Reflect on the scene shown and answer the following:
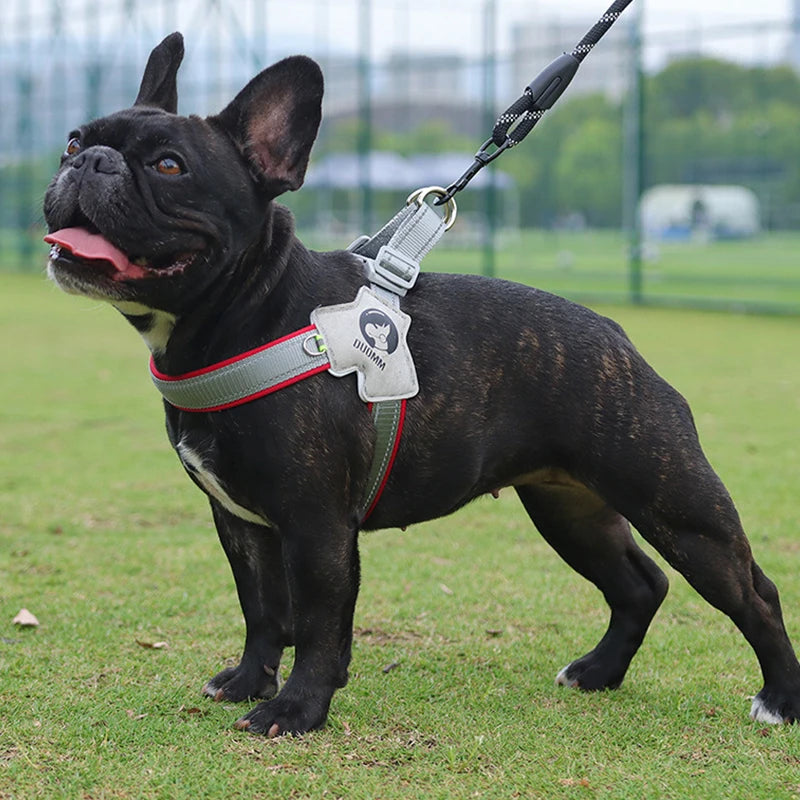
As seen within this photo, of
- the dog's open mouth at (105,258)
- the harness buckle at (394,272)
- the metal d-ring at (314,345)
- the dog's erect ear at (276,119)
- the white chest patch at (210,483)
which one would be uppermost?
the dog's erect ear at (276,119)

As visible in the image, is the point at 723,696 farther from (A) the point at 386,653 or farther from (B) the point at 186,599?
(B) the point at 186,599

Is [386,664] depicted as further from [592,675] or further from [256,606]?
[592,675]

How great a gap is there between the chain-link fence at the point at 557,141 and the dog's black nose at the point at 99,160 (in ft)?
38.6

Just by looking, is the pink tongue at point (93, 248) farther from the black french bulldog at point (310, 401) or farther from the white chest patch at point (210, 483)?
the white chest patch at point (210, 483)

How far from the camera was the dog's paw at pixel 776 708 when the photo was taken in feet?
11.9

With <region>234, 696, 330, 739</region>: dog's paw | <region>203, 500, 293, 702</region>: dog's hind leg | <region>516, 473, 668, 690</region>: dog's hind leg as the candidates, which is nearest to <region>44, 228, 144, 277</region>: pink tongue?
<region>203, 500, 293, 702</region>: dog's hind leg

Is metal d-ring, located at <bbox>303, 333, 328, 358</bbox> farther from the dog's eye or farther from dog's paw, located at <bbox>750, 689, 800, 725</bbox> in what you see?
dog's paw, located at <bbox>750, 689, 800, 725</bbox>

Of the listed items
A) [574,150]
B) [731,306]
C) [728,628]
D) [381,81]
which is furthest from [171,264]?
[381,81]

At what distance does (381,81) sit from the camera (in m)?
22.9

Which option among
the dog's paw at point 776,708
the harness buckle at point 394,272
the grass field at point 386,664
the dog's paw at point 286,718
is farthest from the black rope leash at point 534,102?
the dog's paw at point 776,708

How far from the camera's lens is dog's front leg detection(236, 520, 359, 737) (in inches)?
133

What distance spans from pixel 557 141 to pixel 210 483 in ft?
60.4

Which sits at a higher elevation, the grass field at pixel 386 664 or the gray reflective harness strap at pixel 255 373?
the gray reflective harness strap at pixel 255 373

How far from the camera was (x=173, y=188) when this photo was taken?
3166mm
